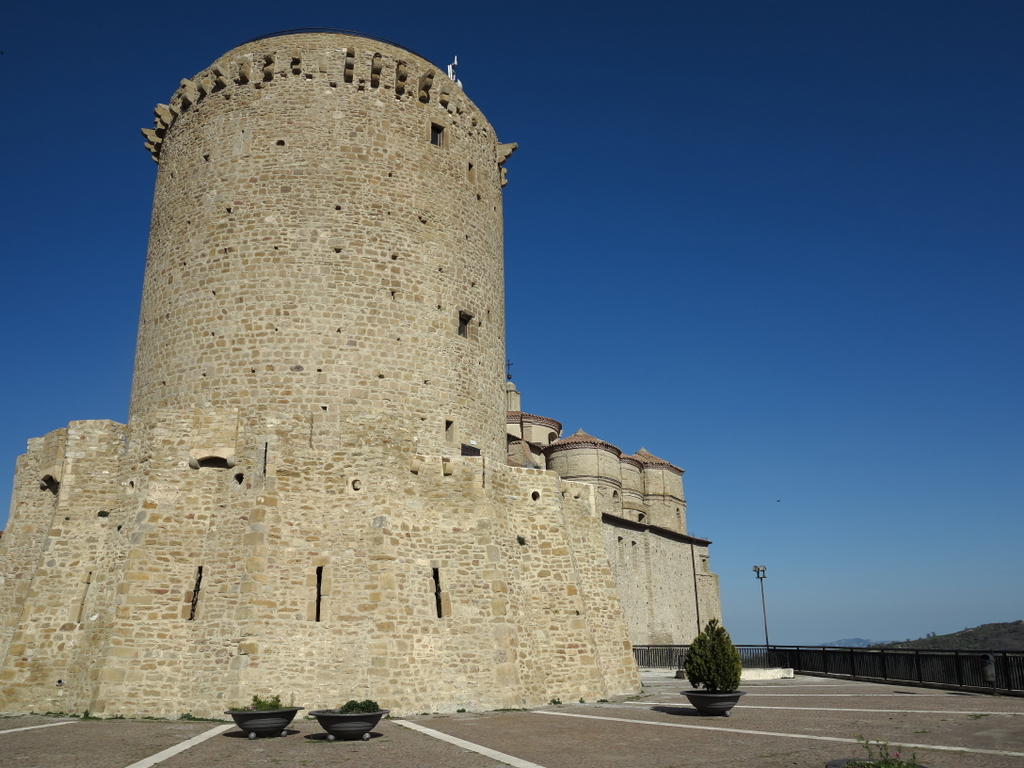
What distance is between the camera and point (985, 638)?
65.9 metres

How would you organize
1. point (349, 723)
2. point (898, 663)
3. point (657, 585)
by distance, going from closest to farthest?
point (349, 723)
point (898, 663)
point (657, 585)

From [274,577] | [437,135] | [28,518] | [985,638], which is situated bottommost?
[985,638]

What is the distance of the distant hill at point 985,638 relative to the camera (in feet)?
200

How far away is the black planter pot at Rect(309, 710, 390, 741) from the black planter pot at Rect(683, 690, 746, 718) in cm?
595

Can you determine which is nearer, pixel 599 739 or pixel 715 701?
pixel 599 739

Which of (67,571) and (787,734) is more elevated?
(67,571)

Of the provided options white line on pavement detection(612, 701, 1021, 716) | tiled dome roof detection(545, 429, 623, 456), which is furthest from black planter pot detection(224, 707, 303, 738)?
tiled dome roof detection(545, 429, 623, 456)

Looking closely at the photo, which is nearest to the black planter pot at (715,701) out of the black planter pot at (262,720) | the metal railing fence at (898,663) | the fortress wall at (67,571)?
the metal railing fence at (898,663)

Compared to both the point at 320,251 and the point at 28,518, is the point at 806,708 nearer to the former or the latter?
the point at 320,251

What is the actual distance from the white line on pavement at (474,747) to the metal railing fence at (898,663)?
24.5 feet

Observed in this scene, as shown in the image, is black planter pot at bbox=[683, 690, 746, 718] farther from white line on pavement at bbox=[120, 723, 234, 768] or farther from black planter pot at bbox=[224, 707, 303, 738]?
white line on pavement at bbox=[120, 723, 234, 768]

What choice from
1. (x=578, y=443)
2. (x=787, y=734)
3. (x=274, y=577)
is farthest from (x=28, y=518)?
(x=578, y=443)

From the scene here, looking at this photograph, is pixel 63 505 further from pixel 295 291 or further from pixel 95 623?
pixel 295 291

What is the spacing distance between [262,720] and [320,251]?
10133mm
